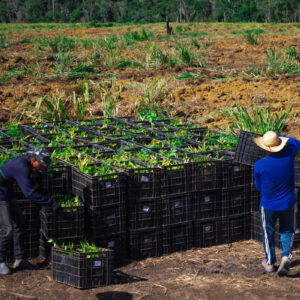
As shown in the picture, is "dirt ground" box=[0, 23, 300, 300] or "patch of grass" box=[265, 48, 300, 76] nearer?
"dirt ground" box=[0, 23, 300, 300]

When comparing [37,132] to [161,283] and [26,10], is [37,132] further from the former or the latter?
[26,10]

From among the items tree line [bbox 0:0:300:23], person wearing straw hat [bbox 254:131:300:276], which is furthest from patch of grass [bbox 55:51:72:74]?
tree line [bbox 0:0:300:23]

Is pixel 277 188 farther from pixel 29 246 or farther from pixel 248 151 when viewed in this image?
pixel 29 246

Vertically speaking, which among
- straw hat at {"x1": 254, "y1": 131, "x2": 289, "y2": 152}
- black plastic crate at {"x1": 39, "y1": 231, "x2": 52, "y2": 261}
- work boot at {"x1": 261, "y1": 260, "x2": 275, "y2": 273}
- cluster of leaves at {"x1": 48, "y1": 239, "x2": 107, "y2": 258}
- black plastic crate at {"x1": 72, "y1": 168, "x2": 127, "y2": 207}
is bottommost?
work boot at {"x1": 261, "y1": 260, "x2": 275, "y2": 273}

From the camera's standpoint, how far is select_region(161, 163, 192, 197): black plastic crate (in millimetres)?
6699

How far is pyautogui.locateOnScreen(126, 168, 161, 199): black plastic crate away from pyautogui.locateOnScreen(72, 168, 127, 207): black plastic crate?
86 millimetres

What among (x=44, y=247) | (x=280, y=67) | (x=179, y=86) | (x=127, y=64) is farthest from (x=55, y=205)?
(x=127, y=64)

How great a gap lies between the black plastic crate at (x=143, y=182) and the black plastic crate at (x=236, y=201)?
3.14 feet

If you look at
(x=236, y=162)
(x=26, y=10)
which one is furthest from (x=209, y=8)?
(x=236, y=162)

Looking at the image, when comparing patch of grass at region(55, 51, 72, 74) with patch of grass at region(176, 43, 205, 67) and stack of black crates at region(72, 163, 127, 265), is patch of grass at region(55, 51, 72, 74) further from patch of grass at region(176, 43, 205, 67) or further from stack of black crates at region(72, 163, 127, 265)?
stack of black crates at region(72, 163, 127, 265)

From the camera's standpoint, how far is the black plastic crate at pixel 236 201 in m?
7.09

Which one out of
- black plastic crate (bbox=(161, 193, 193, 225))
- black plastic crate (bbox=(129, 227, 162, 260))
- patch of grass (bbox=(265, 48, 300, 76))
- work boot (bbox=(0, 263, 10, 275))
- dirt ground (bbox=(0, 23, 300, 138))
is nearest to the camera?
work boot (bbox=(0, 263, 10, 275))

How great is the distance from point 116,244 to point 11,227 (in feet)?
3.99

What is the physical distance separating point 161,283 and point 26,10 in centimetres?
10490
